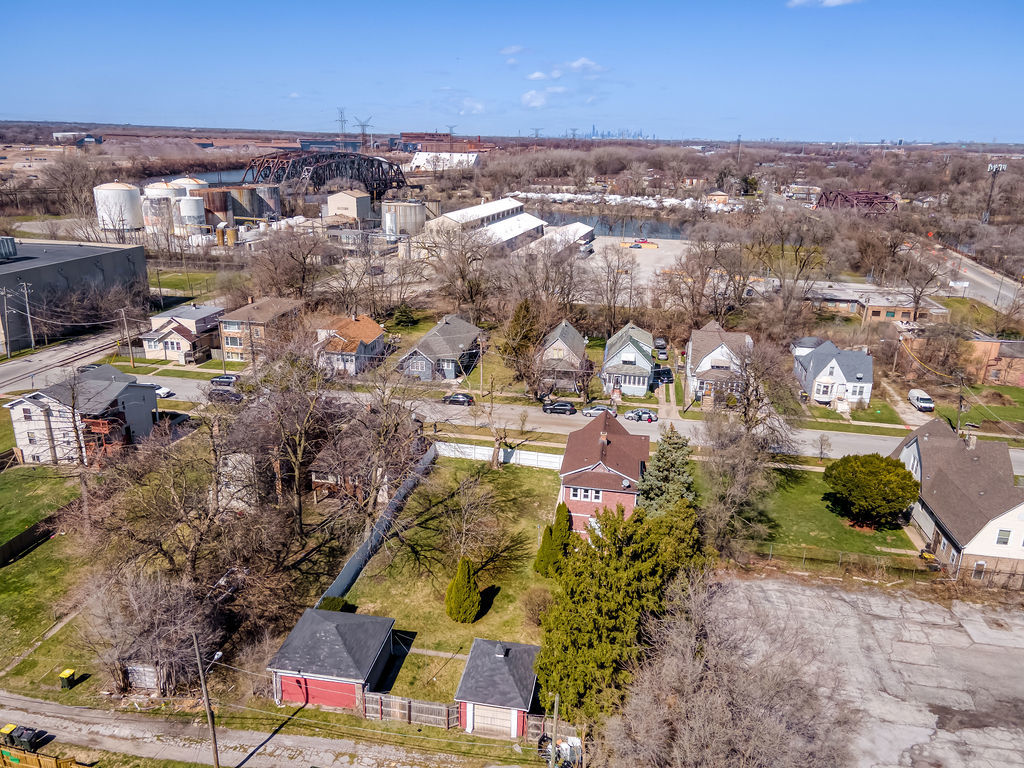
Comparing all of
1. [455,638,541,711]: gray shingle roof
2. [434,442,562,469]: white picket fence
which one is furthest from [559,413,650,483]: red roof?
[455,638,541,711]: gray shingle roof

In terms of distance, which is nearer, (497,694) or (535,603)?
(497,694)

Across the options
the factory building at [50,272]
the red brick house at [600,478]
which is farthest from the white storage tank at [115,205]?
the red brick house at [600,478]

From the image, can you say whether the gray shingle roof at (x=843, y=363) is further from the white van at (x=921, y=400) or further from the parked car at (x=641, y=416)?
the parked car at (x=641, y=416)

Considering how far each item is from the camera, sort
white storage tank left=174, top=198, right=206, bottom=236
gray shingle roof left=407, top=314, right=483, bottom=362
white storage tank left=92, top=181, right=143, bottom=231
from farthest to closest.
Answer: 1. white storage tank left=92, top=181, right=143, bottom=231
2. white storage tank left=174, top=198, right=206, bottom=236
3. gray shingle roof left=407, top=314, right=483, bottom=362

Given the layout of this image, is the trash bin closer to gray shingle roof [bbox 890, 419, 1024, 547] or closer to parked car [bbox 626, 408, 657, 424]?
parked car [bbox 626, 408, 657, 424]

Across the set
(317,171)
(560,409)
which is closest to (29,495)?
(560,409)

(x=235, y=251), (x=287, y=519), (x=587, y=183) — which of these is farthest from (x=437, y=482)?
(x=587, y=183)

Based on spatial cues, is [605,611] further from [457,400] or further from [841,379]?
[841,379]
